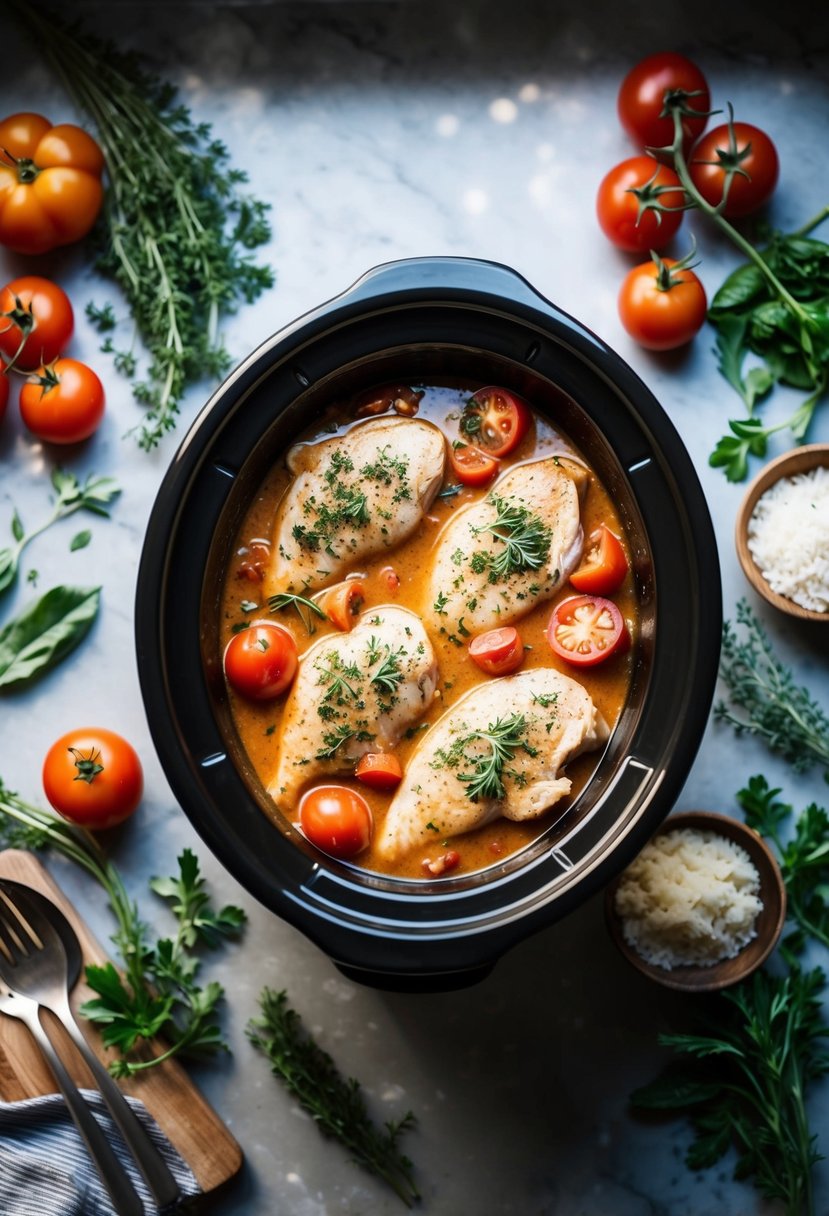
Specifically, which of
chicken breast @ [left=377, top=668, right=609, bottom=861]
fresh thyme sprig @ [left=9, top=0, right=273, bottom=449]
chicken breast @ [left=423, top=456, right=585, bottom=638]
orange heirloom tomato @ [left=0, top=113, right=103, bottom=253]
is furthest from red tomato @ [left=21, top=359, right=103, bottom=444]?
chicken breast @ [left=377, top=668, right=609, bottom=861]

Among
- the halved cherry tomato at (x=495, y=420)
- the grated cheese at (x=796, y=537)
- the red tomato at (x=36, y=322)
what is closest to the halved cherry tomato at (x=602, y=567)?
the halved cherry tomato at (x=495, y=420)

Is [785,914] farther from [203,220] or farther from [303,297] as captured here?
[203,220]

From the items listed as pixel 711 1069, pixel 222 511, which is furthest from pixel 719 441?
pixel 711 1069

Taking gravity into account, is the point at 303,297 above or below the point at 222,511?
above

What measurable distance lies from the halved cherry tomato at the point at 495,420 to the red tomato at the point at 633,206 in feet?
2.06

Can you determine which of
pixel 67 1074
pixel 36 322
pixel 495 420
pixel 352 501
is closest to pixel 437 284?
pixel 495 420

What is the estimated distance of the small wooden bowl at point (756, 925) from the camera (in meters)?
2.72

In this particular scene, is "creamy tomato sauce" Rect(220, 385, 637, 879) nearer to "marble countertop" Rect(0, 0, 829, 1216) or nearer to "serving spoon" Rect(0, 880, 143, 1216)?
"marble countertop" Rect(0, 0, 829, 1216)

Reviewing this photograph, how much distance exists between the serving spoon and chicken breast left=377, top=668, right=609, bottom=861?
2.79 ft

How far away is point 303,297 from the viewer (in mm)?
3008

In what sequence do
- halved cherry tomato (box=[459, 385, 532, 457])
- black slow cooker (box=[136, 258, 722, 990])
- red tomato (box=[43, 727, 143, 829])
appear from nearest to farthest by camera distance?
black slow cooker (box=[136, 258, 722, 990]) → halved cherry tomato (box=[459, 385, 532, 457]) → red tomato (box=[43, 727, 143, 829])

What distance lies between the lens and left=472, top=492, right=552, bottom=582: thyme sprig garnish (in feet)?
8.56

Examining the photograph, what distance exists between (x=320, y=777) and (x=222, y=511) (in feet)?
2.13

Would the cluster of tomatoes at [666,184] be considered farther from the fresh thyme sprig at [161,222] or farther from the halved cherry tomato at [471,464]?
the fresh thyme sprig at [161,222]
